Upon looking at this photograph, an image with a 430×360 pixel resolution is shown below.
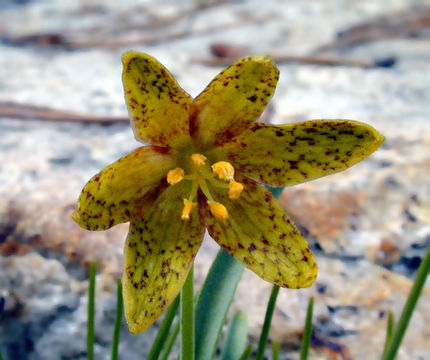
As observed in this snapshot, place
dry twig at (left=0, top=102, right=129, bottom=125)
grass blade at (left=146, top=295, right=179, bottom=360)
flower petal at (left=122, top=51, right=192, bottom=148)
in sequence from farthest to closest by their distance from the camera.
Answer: dry twig at (left=0, top=102, right=129, bottom=125)
grass blade at (left=146, top=295, right=179, bottom=360)
flower petal at (left=122, top=51, right=192, bottom=148)

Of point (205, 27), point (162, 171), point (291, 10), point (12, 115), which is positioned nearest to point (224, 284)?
point (162, 171)

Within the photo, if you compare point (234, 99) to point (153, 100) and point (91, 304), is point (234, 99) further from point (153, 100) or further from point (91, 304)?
point (91, 304)

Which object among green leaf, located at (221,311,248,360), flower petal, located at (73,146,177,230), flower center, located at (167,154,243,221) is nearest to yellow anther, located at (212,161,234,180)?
flower center, located at (167,154,243,221)

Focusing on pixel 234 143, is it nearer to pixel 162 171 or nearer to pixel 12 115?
pixel 162 171

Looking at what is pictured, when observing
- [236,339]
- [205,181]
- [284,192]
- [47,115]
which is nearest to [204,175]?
[205,181]

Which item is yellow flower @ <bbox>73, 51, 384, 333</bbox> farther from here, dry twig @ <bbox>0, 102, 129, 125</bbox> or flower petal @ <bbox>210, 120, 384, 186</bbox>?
dry twig @ <bbox>0, 102, 129, 125</bbox>

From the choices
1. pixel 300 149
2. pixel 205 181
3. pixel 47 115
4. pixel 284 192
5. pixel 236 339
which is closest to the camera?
pixel 300 149

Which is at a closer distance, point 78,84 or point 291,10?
point 78,84
